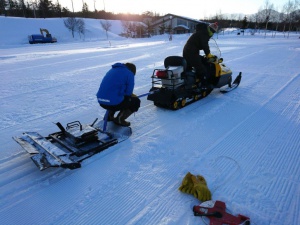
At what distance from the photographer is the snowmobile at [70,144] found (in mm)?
2855

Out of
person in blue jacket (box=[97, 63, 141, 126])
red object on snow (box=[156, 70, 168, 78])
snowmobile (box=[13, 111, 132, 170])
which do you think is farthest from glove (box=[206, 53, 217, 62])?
snowmobile (box=[13, 111, 132, 170])

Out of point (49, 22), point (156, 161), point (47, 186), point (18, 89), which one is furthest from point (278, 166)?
point (49, 22)

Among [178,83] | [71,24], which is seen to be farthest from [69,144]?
[71,24]

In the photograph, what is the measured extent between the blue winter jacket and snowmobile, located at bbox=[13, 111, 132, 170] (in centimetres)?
47

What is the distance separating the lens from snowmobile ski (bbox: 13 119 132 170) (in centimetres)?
285

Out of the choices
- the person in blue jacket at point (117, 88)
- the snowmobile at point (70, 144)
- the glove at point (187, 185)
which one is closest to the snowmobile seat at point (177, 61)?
the person in blue jacket at point (117, 88)

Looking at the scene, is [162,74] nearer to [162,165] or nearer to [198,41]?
[198,41]

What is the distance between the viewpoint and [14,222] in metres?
2.28

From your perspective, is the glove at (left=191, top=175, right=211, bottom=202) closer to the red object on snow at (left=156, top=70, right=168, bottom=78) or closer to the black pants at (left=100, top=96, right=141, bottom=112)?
the black pants at (left=100, top=96, right=141, bottom=112)

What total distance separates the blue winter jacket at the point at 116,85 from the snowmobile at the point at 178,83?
1449 mm

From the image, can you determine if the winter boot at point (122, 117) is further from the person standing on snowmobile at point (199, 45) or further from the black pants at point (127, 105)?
the person standing on snowmobile at point (199, 45)

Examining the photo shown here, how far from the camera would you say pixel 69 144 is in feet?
11.3

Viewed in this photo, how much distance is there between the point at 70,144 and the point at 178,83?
2835 mm

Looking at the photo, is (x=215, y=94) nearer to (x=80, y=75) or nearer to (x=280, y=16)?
(x=80, y=75)
